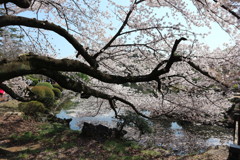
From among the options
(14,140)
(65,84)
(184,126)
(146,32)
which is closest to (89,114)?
(14,140)

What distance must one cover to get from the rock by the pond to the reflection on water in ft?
4.39

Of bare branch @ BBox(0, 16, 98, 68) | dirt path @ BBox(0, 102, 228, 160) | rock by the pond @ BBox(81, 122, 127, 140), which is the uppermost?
bare branch @ BBox(0, 16, 98, 68)

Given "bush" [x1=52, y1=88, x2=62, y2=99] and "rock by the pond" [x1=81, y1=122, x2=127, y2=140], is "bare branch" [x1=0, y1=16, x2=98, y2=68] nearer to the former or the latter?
"rock by the pond" [x1=81, y1=122, x2=127, y2=140]

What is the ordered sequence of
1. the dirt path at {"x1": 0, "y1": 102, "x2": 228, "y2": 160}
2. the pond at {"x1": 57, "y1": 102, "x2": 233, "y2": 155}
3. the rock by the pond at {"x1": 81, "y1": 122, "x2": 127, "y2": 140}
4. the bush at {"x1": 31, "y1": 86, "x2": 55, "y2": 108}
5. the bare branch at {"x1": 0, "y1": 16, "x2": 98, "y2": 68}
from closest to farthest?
the bare branch at {"x1": 0, "y1": 16, "x2": 98, "y2": 68} < the dirt path at {"x1": 0, "y1": 102, "x2": 228, "y2": 160} < the rock by the pond at {"x1": 81, "y1": 122, "x2": 127, "y2": 140} < the pond at {"x1": 57, "y1": 102, "x2": 233, "y2": 155} < the bush at {"x1": 31, "y1": 86, "x2": 55, "y2": 108}

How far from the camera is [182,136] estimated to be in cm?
1179

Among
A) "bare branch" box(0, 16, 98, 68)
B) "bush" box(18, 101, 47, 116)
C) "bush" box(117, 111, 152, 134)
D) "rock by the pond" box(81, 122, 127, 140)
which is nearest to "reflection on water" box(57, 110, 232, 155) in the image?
"bush" box(117, 111, 152, 134)

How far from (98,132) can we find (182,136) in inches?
208

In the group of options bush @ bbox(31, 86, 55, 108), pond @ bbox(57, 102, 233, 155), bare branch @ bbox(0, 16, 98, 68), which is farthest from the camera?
bush @ bbox(31, 86, 55, 108)

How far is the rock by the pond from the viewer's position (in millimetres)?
9875

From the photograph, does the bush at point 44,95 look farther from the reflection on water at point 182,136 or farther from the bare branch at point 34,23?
the bare branch at point 34,23

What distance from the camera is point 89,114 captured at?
Result: 1272cm

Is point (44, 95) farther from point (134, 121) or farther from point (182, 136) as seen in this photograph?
point (182, 136)

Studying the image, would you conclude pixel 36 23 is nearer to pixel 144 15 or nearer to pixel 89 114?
pixel 144 15

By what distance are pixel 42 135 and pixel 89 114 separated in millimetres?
3861
